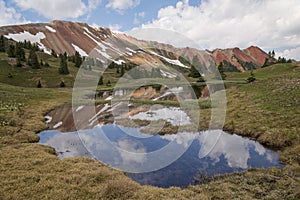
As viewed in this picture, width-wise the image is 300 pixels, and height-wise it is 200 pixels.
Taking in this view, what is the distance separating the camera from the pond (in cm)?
1377

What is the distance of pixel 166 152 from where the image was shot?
17156mm

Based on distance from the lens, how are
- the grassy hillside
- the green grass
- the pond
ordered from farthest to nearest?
the green grass, the pond, the grassy hillside

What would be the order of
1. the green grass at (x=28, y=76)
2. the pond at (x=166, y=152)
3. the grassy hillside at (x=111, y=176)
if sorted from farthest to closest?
the green grass at (x=28, y=76), the pond at (x=166, y=152), the grassy hillside at (x=111, y=176)

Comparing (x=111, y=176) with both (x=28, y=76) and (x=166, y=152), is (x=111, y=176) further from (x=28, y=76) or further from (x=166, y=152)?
(x=28, y=76)

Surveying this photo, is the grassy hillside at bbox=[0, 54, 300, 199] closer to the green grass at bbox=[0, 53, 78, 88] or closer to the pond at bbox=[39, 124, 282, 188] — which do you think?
the pond at bbox=[39, 124, 282, 188]

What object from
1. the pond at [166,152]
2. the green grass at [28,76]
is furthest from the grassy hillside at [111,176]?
the green grass at [28,76]

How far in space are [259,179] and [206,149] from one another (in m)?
6.03

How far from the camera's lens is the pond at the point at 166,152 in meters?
13.8

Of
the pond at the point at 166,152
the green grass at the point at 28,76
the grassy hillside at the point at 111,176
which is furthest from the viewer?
the green grass at the point at 28,76

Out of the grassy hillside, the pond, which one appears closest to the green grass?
the grassy hillside

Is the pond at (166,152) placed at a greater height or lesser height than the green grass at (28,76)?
lesser

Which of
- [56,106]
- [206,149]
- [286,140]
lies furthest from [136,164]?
[56,106]

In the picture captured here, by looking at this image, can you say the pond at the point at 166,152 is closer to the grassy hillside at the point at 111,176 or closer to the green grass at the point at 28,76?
the grassy hillside at the point at 111,176

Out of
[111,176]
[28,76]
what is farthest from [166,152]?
[28,76]
